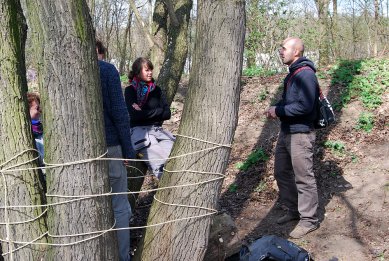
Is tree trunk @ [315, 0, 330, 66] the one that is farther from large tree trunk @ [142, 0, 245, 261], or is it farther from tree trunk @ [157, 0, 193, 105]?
large tree trunk @ [142, 0, 245, 261]

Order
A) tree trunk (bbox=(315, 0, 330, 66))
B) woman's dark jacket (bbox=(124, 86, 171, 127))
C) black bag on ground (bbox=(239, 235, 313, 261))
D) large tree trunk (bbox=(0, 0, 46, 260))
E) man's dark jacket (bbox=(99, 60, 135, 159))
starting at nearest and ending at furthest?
large tree trunk (bbox=(0, 0, 46, 260)) → man's dark jacket (bbox=(99, 60, 135, 159)) → black bag on ground (bbox=(239, 235, 313, 261)) → woman's dark jacket (bbox=(124, 86, 171, 127)) → tree trunk (bbox=(315, 0, 330, 66))

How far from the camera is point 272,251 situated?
3.80m

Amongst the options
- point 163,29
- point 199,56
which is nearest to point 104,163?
point 199,56

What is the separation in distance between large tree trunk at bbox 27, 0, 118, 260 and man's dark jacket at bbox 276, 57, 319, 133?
2317 mm

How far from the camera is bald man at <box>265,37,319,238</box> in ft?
15.3

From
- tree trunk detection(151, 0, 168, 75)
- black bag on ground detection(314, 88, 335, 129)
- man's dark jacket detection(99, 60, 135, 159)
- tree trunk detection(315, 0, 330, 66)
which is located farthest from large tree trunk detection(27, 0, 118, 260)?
tree trunk detection(315, 0, 330, 66)

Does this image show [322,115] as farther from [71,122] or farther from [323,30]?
[323,30]

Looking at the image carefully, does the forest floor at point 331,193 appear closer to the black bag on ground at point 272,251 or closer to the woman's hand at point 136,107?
the black bag on ground at point 272,251

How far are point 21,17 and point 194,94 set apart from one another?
61.7 inches

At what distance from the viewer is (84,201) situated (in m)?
2.89

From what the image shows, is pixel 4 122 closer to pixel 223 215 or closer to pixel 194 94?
pixel 194 94

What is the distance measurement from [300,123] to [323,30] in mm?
10923

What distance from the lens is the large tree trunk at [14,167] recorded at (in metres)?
3.04

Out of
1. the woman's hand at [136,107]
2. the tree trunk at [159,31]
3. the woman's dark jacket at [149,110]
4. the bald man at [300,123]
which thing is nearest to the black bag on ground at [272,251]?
the bald man at [300,123]
